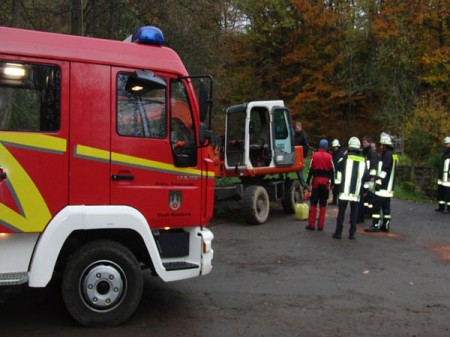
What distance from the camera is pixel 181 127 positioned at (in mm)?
5703

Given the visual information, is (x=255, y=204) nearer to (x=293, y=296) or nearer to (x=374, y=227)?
(x=374, y=227)

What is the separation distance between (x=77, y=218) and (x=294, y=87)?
28.6 m

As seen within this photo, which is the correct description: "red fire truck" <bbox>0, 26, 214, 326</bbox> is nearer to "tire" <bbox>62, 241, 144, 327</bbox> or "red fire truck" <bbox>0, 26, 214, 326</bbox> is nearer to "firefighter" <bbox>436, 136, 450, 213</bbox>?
"tire" <bbox>62, 241, 144, 327</bbox>

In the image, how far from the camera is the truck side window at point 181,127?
5617mm

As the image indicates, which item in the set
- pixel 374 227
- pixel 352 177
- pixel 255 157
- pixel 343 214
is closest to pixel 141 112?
pixel 352 177

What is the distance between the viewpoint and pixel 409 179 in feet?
68.7

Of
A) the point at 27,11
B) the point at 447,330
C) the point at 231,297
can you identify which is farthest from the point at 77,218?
the point at 27,11

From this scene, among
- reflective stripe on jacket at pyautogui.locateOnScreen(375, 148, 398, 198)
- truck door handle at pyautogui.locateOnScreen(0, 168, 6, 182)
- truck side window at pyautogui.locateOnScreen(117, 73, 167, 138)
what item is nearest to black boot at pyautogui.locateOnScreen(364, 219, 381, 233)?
reflective stripe on jacket at pyautogui.locateOnScreen(375, 148, 398, 198)

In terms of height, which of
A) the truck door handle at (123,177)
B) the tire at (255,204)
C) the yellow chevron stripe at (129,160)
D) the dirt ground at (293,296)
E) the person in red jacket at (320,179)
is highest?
the yellow chevron stripe at (129,160)

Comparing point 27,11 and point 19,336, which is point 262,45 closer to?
point 27,11

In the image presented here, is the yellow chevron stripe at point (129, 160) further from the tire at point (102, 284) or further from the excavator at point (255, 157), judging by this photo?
the excavator at point (255, 157)

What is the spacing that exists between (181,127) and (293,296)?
2.66 m

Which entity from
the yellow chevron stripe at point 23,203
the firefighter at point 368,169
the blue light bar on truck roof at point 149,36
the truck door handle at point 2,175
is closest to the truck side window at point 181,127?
the blue light bar on truck roof at point 149,36

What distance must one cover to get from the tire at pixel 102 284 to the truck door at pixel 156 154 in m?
0.49
